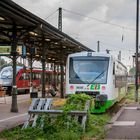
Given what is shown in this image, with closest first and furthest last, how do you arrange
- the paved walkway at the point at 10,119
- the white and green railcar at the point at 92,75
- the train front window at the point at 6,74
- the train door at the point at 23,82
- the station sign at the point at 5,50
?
the paved walkway at the point at 10,119
the station sign at the point at 5,50
the white and green railcar at the point at 92,75
the train front window at the point at 6,74
the train door at the point at 23,82

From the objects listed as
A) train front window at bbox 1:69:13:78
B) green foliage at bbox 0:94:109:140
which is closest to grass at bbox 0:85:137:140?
green foliage at bbox 0:94:109:140

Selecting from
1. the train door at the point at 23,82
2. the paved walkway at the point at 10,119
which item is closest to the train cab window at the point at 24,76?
the train door at the point at 23,82

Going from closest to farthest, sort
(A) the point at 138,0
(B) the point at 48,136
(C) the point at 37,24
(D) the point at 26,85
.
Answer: (B) the point at 48,136 → (C) the point at 37,24 → (A) the point at 138,0 → (D) the point at 26,85

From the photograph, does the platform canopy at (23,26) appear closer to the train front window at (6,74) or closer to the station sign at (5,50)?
the station sign at (5,50)

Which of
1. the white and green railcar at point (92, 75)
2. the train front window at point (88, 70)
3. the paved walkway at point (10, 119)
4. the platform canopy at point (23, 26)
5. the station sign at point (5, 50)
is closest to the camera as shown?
the paved walkway at point (10, 119)

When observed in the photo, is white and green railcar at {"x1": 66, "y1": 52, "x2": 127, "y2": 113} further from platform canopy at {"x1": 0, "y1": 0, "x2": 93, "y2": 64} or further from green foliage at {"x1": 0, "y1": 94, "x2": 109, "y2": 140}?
green foliage at {"x1": 0, "y1": 94, "x2": 109, "y2": 140}

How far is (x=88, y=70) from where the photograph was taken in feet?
81.7

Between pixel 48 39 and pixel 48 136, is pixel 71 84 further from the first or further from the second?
pixel 48 136

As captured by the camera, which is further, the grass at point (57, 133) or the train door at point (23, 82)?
the train door at point (23, 82)

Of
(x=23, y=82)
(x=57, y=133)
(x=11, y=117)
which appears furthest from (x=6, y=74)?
(x=57, y=133)

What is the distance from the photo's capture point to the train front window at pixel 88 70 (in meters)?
24.5

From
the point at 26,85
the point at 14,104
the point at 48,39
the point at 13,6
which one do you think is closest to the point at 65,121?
the point at 13,6

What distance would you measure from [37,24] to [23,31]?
35.1 inches

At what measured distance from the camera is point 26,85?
55.5 meters
